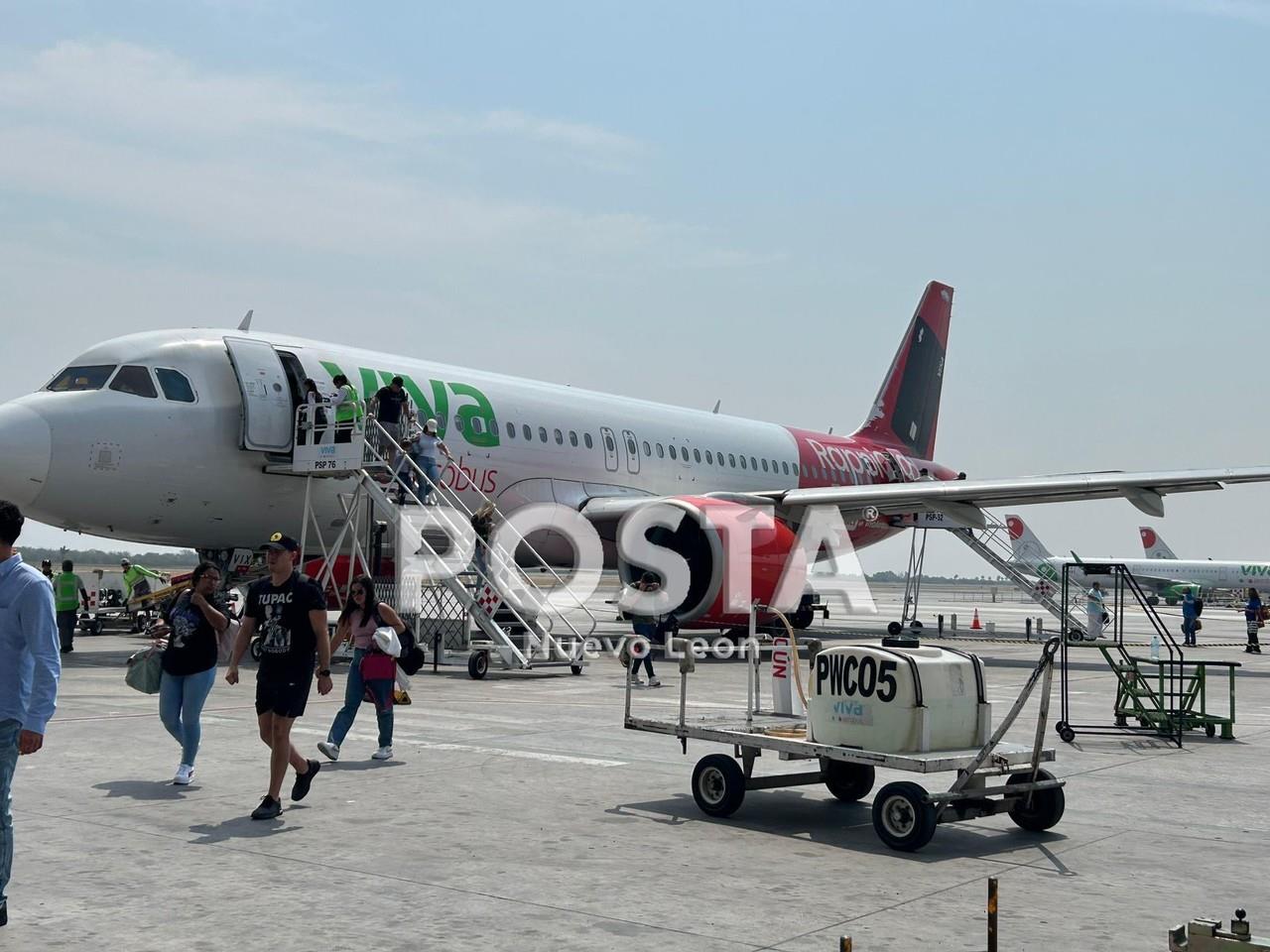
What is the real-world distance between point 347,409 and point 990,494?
34.3 feet

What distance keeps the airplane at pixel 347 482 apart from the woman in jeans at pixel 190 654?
783cm

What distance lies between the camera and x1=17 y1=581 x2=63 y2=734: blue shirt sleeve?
520 centimetres

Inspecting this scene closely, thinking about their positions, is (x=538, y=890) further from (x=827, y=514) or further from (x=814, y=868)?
(x=827, y=514)

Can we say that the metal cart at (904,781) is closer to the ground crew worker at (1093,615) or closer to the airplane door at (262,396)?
the airplane door at (262,396)

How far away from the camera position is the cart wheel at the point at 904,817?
6727mm

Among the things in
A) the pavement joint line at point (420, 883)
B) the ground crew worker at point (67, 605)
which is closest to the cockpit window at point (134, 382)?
the ground crew worker at point (67, 605)

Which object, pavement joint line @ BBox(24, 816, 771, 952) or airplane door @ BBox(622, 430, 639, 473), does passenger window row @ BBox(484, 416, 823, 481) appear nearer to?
airplane door @ BBox(622, 430, 639, 473)

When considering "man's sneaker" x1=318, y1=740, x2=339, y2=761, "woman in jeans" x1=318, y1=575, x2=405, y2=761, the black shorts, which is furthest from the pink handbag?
the black shorts

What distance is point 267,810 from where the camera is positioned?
7.29 metres

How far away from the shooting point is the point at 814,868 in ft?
20.8

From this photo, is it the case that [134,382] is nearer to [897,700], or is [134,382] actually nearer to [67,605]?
[67,605]

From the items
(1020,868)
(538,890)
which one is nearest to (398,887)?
(538,890)

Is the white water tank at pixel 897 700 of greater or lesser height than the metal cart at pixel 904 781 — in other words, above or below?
above

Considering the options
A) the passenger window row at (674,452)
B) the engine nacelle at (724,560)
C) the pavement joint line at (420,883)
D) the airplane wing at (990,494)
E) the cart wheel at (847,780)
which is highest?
the passenger window row at (674,452)
